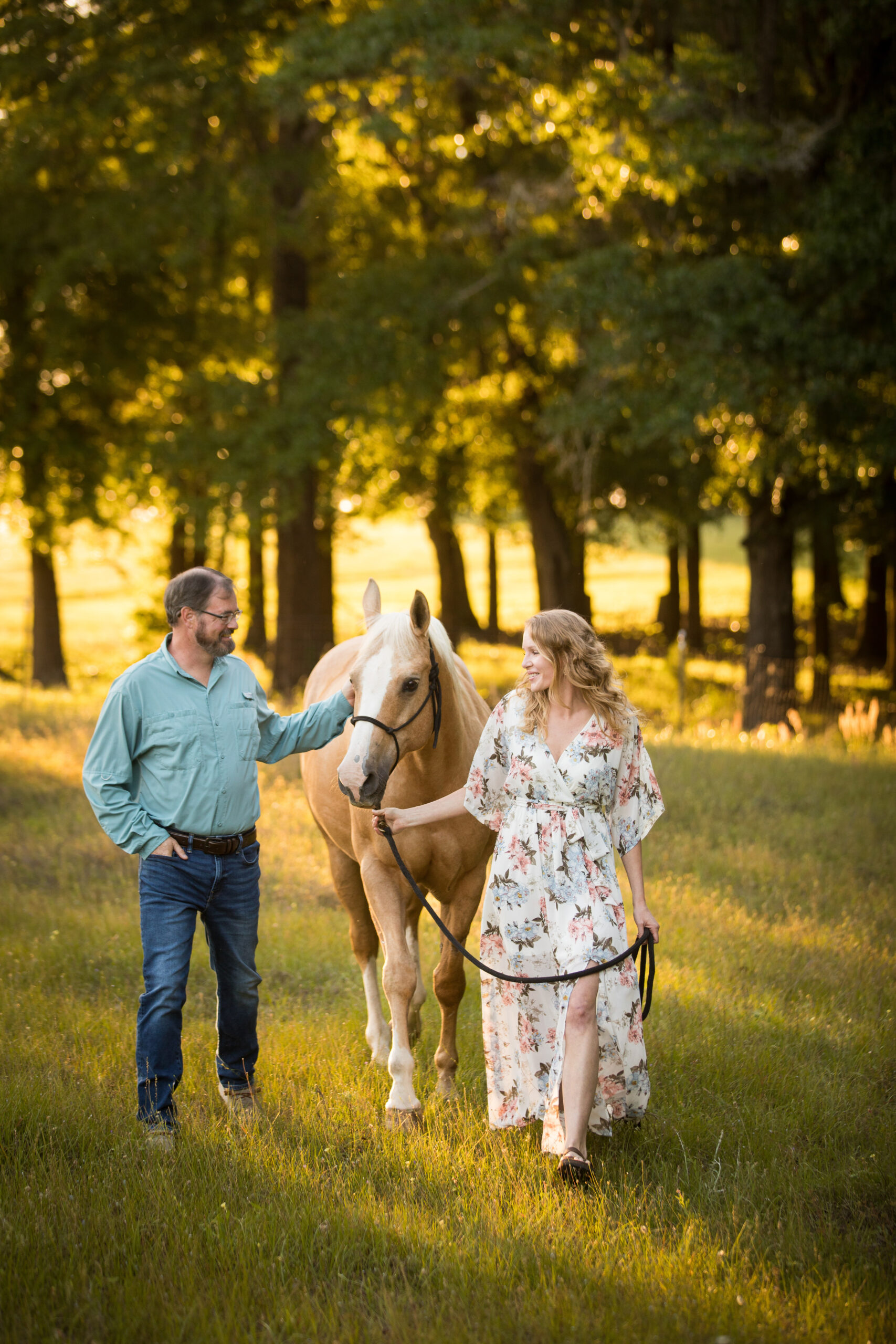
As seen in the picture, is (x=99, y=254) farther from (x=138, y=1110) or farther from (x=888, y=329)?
(x=138, y=1110)

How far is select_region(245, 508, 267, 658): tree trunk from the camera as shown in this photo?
22.1m

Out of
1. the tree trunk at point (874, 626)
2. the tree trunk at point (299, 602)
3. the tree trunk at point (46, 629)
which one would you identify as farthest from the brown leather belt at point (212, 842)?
the tree trunk at point (874, 626)

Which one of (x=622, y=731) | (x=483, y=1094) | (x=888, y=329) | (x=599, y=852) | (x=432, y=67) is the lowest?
(x=483, y=1094)

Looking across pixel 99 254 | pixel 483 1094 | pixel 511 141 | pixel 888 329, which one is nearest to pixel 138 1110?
pixel 483 1094

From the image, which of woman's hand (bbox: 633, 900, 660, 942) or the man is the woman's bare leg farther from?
the man

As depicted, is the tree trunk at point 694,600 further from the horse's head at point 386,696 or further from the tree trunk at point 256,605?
the horse's head at point 386,696

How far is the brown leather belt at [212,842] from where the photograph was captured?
3.91 m

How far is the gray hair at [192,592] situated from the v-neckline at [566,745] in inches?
53.1

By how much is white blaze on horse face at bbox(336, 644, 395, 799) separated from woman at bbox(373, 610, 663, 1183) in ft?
1.46

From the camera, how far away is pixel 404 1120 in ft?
13.5

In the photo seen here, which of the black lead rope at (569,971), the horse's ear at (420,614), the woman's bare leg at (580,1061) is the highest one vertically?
→ the horse's ear at (420,614)

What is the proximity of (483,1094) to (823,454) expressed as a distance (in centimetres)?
1149

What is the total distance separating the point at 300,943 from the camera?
253 inches

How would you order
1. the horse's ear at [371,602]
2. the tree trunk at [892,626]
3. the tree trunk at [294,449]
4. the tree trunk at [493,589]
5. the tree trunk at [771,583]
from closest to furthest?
1. the horse's ear at [371,602]
2. the tree trunk at [294,449]
3. the tree trunk at [771,583]
4. the tree trunk at [892,626]
5. the tree trunk at [493,589]
